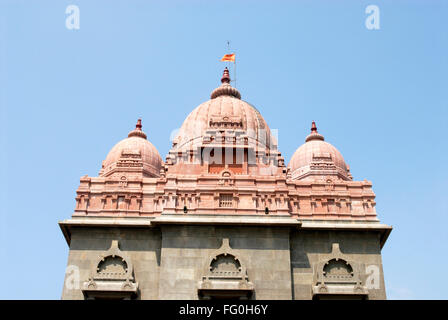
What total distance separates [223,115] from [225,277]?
13.7 m

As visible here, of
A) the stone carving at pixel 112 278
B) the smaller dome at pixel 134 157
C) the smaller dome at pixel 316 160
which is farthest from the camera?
the smaller dome at pixel 134 157

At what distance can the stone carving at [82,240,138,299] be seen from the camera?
22.8m

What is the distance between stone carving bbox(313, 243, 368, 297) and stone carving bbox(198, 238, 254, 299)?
3.05 meters

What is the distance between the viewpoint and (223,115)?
112 feet

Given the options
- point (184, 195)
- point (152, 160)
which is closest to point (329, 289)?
point (184, 195)

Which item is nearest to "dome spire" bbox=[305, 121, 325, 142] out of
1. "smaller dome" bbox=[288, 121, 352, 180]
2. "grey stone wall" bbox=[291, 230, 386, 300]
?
"smaller dome" bbox=[288, 121, 352, 180]

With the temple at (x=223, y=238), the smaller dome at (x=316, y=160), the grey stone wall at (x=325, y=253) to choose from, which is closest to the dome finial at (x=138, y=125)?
the smaller dome at (x=316, y=160)

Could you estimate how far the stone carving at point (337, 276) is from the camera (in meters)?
22.8

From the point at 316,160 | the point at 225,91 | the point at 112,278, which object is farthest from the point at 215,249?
the point at 225,91

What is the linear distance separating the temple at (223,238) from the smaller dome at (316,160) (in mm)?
9146

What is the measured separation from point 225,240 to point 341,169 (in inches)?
690

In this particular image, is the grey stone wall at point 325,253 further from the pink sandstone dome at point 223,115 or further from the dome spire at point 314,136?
the dome spire at point 314,136

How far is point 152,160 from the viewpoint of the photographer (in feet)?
130
